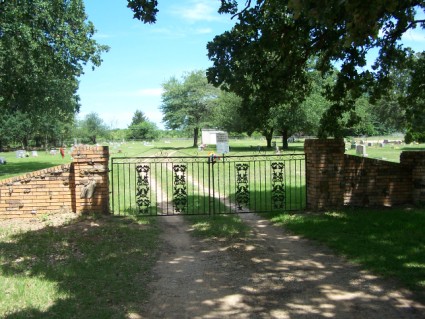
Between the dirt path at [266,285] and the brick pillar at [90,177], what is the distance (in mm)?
2471

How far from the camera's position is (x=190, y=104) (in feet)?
181

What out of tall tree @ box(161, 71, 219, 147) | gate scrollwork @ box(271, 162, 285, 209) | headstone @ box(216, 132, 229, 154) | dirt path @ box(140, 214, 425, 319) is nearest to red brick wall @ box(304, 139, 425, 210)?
gate scrollwork @ box(271, 162, 285, 209)

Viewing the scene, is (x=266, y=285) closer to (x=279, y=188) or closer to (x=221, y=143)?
(x=279, y=188)

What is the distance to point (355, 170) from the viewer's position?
9.34 meters

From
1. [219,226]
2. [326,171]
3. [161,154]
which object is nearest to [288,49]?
[326,171]

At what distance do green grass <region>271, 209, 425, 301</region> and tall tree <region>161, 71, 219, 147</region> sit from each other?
46.2 metres

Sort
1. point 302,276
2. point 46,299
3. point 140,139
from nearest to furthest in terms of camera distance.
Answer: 1. point 46,299
2. point 302,276
3. point 140,139

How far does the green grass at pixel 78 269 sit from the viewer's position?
14.1 ft

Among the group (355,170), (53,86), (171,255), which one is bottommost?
(171,255)

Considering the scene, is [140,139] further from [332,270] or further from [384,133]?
[332,270]

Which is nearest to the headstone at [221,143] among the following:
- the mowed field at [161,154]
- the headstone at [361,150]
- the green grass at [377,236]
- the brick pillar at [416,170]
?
the mowed field at [161,154]

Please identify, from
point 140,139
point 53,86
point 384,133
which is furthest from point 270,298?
point 384,133

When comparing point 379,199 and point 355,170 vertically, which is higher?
point 355,170

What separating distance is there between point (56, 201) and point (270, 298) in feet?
19.5
